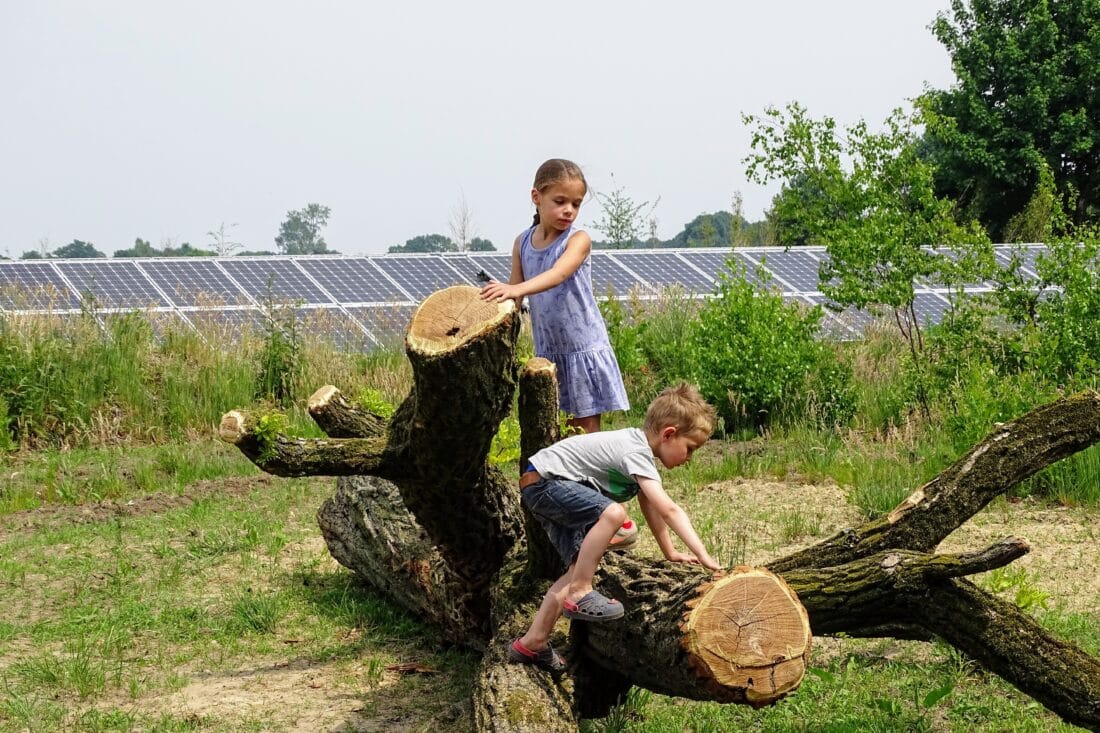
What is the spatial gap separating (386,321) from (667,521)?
32.5ft

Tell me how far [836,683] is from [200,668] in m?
2.82

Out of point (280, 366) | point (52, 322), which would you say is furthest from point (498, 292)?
point (52, 322)

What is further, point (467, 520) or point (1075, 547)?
point (1075, 547)

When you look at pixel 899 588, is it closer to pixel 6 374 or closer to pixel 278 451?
pixel 278 451

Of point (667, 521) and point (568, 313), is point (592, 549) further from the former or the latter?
point (568, 313)

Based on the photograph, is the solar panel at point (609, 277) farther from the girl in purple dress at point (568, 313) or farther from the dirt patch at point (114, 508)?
the girl in purple dress at point (568, 313)

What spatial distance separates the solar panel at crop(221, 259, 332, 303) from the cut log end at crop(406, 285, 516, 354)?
406 inches

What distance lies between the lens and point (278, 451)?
5074 millimetres

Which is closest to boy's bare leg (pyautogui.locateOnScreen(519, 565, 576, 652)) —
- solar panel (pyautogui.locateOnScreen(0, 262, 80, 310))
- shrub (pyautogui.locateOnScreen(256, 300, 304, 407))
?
shrub (pyautogui.locateOnScreen(256, 300, 304, 407))

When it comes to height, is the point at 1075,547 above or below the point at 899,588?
below

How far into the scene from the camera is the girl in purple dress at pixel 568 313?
5.08 metres

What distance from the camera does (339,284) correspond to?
53.5ft

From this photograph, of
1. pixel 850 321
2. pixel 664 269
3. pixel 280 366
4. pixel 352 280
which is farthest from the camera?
pixel 664 269

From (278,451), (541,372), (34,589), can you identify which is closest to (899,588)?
(541,372)
